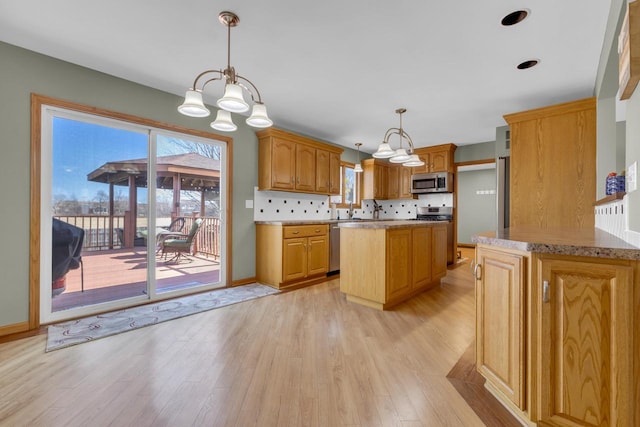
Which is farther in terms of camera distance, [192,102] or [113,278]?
[113,278]

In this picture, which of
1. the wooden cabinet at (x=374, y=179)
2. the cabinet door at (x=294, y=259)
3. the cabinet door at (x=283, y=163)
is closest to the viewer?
the cabinet door at (x=294, y=259)

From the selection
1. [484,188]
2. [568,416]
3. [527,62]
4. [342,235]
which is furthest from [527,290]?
[484,188]

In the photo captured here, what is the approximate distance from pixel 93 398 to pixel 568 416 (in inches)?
92.5

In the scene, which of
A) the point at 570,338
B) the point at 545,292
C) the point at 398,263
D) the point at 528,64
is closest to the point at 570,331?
the point at 570,338

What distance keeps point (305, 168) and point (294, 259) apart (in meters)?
1.49

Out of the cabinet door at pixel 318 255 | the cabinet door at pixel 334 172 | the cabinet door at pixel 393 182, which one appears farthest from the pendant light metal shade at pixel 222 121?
the cabinet door at pixel 393 182

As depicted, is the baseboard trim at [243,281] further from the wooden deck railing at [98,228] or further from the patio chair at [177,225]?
the wooden deck railing at [98,228]

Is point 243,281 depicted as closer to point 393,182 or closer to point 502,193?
point 502,193

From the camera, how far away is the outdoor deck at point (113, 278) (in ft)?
9.17

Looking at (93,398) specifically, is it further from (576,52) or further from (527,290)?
(576,52)

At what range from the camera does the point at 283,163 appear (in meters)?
4.13

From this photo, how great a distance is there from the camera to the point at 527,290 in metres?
1.26

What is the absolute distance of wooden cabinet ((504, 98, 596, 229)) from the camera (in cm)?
290

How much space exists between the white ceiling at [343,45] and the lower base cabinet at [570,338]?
1765mm
